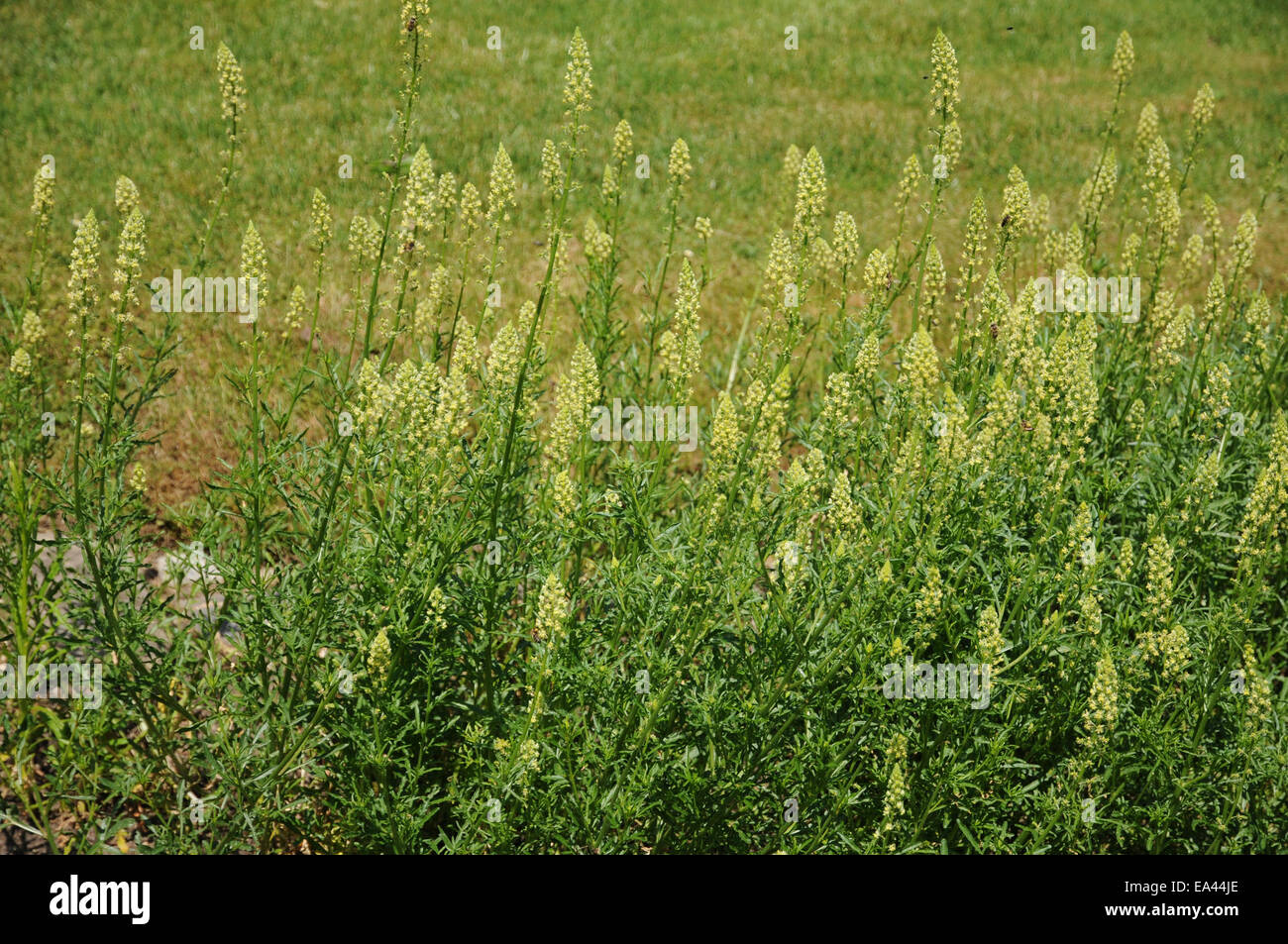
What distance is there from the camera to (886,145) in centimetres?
1269

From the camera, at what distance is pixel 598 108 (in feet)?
41.7

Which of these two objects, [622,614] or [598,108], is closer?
[622,614]

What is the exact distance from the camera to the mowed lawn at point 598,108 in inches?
392

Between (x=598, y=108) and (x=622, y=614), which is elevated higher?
(x=598, y=108)

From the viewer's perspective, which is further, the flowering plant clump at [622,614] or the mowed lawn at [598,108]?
the mowed lawn at [598,108]

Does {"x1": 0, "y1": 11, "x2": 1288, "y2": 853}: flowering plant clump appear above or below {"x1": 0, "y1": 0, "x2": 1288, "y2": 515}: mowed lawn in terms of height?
below

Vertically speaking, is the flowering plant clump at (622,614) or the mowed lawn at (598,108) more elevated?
the mowed lawn at (598,108)

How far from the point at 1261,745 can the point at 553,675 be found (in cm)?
273

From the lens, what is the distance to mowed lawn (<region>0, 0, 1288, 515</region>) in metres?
9.95

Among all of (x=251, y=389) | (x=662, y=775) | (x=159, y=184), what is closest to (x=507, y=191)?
(x=251, y=389)

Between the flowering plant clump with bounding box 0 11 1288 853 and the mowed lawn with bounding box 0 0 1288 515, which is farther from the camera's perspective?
the mowed lawn with bounding box 0 0 1288 515
